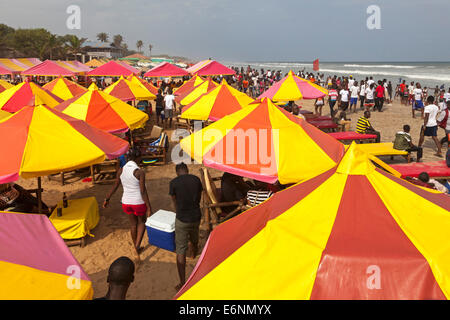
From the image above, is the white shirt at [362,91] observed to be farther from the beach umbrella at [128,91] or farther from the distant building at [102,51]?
the distant building at [102,51]

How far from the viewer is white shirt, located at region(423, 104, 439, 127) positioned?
9.73m

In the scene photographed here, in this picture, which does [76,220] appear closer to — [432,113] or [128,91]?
[128,91]

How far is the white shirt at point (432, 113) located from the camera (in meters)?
9.73

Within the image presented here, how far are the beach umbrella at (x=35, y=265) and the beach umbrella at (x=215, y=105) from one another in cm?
662

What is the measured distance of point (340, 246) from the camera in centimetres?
207

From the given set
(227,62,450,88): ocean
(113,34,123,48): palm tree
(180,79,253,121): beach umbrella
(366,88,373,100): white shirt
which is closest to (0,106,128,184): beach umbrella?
(180,79,253,121): beach umbrella

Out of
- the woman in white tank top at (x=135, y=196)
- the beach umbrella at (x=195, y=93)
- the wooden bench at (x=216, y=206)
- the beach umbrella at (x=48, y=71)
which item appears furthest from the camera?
the beach umbrella at (x=48, y=71)

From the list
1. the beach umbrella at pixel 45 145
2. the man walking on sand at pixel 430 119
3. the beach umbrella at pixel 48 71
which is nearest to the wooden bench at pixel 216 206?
the beach umbrella at pixel 45 145

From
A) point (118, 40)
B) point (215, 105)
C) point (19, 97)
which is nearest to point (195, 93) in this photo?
point (215, 105)

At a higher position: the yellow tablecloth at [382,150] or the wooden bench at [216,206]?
the yellow tablecloth at [382,150]

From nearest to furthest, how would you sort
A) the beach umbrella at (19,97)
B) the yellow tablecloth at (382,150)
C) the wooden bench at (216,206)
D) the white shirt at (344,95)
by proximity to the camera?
the wooden bench at (216,206), the yellow tablecloth at (382,150), the beach umbrella at (19,97), the white shirt at (344,95)

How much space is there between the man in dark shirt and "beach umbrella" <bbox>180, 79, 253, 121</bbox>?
14.7ft
